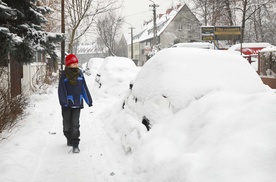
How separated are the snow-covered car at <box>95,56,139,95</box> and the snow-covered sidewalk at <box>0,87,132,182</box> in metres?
5.06

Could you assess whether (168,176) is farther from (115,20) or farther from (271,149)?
(115,20)

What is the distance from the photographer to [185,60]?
5344mm

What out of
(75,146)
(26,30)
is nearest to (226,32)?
(26,30)

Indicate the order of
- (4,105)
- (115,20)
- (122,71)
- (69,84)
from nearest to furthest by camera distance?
1. (69,84)
2. (4,105)
3. (122,71)
4. (115,20)

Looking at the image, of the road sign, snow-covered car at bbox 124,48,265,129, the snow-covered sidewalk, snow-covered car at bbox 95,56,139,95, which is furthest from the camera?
the road sign

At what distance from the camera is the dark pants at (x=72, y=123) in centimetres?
523

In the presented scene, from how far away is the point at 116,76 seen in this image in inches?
505

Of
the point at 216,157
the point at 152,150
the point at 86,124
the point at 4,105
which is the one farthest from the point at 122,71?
the point at 216,157

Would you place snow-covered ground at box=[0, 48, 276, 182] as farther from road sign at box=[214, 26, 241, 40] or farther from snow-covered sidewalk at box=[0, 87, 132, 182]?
road sign at box=[214, 26, 241, 40]

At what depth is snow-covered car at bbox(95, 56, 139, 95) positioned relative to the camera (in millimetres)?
12375

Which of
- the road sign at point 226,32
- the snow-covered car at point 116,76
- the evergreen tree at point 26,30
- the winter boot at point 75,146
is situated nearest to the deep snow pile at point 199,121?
the winter boot at point 75,146

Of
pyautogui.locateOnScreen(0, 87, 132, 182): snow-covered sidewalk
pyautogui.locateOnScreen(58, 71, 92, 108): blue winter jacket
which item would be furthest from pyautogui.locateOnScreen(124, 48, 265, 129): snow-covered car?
pyautogui.locateOnScreen(58, 71, 92, 108): blue winter jacket

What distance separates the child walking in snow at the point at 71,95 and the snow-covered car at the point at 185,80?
1131 millimetres

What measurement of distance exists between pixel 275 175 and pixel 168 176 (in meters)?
1.13
